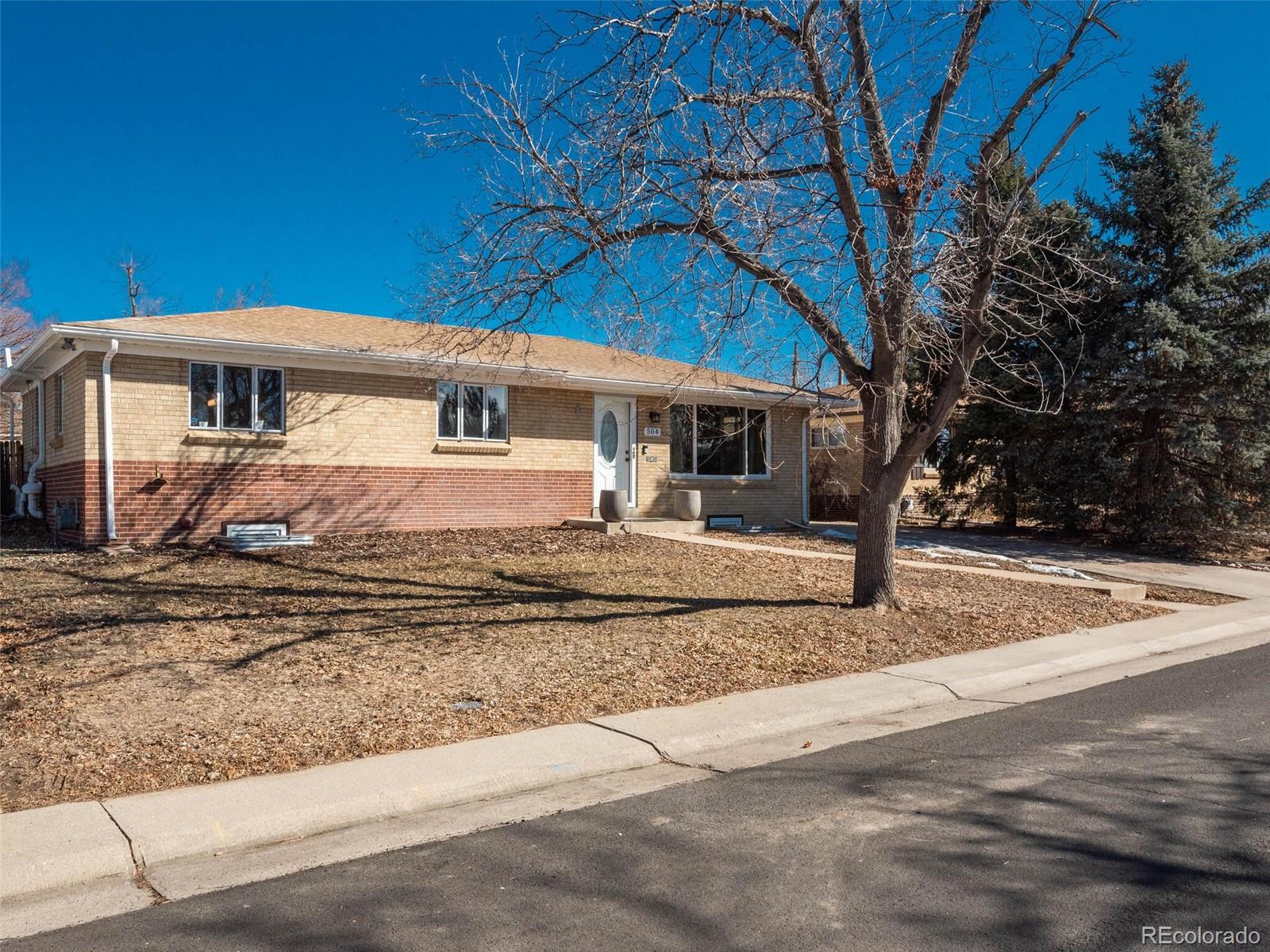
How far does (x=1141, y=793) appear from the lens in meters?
5.25

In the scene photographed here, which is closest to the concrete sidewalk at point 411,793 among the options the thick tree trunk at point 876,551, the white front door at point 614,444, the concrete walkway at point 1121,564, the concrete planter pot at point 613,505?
the thick tree trunk at point 876,551

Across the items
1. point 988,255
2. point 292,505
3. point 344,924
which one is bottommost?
point 344,924

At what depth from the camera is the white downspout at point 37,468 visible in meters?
17.4

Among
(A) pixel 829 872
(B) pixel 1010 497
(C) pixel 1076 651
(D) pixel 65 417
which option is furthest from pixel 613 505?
(A) pixel 829 872

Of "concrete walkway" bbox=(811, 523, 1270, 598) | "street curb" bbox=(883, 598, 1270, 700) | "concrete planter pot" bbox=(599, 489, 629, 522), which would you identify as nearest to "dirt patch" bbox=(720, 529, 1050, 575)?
"concrete walkway" bbox=(811, 523, 1270, 598)

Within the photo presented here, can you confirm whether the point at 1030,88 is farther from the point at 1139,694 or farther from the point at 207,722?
the point at 207,722

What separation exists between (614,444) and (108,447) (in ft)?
30.4

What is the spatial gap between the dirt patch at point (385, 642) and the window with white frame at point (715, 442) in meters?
6.17

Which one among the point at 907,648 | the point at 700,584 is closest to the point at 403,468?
the point at 700,584

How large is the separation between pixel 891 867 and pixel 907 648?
5.49 m

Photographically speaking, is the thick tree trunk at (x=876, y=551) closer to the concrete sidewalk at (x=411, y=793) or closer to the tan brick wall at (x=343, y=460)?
the concrete sidewalk at (x=411, y=793)

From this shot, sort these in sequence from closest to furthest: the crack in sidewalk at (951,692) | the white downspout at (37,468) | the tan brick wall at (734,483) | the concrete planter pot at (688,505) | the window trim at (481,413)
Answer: the crack in sidewalk at (951,692) < the window trim at (481,413) < the white downspout at (37,468) < the concrete planter pot at (688,505) < the tan brick wall at (734,483)

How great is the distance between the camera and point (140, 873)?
4.49 m

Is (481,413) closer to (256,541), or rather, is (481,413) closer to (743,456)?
(256,541)
